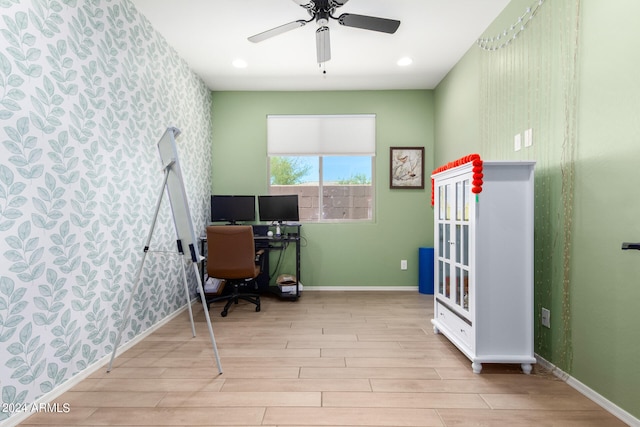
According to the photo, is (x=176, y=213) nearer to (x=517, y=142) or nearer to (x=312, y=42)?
A: (x=312, y=42)

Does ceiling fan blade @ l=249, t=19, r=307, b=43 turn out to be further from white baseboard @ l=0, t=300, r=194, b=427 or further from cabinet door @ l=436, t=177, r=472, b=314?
white baseboard @ l=0, t=300, r=194, b=427

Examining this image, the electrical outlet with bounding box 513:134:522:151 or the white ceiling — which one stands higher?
the white ceiling

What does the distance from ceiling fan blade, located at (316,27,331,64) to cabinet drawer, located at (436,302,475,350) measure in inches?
91.0

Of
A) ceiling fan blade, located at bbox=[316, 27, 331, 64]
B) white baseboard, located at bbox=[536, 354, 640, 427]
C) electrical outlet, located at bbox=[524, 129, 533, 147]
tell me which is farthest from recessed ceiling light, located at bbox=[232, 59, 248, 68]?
white baseboard, located at bbox=[536, 354, 640, 427]

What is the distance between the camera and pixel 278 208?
3.94 m

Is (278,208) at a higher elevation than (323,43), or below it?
below

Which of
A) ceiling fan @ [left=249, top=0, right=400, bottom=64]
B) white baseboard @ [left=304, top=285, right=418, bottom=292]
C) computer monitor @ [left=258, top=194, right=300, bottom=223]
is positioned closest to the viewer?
ceiling fan @ [left=249, top=0, right=400, bottom=64]

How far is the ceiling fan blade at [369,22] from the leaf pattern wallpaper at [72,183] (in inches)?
66.6

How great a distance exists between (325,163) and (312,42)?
5.24ft

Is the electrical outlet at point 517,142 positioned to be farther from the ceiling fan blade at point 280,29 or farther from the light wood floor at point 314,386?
the ceiling fan blade at point 280,29

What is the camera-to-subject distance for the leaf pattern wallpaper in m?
1.50

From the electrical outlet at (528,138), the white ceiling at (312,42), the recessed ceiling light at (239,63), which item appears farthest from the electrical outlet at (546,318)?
the recessed ceiling light at (239,63)

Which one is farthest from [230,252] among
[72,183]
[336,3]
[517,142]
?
[517,142]

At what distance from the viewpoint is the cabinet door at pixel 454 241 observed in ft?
6.96
